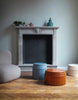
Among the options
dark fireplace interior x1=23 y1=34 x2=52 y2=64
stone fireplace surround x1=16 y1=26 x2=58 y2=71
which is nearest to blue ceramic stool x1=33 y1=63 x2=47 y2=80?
stone fireplace surround x1=16 y1=26 x2=58 y2=71

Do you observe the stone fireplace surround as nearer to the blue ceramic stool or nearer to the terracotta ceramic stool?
the blue ceramic stool

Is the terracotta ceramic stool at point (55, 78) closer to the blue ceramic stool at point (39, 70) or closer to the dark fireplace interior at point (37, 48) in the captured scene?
the blue ceramic stool at point (39, 70)

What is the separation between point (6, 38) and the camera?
3.82 metres

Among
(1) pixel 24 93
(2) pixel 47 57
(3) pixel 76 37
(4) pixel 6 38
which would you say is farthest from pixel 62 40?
(1) pixel 24 93

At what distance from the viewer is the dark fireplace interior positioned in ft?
12.7

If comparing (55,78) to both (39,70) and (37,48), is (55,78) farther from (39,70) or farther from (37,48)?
(37,48)

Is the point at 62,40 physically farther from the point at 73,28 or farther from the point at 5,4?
the point at 5,4

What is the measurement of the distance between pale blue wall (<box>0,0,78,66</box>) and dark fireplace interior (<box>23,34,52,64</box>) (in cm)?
28

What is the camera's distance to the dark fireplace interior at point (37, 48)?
3861 millimetres

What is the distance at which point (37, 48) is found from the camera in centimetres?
387

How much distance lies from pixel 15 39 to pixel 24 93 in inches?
99.0

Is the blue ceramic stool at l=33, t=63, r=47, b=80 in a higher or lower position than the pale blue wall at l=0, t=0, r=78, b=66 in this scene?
lower

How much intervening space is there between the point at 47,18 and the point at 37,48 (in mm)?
983

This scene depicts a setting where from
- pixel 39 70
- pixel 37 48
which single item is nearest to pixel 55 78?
pixel 39 70
